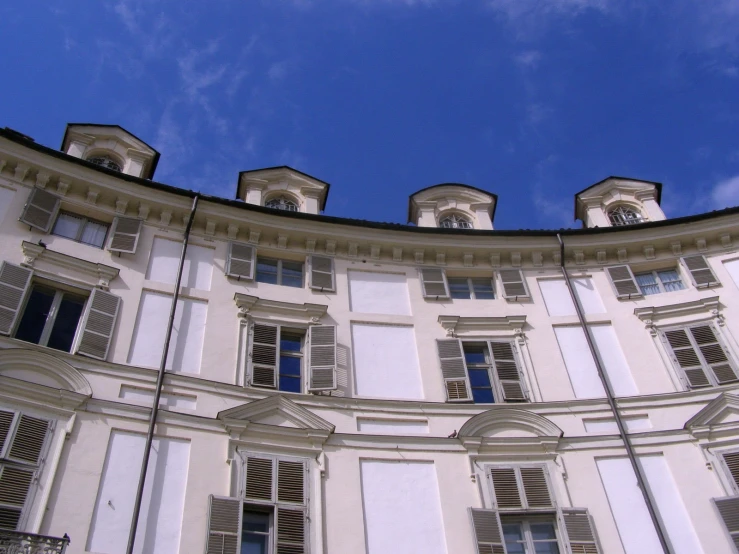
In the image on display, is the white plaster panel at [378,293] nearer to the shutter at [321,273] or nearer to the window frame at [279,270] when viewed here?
the shutter at [321,273]

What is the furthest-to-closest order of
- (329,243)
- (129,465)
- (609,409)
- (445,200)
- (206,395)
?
(445,200), (329,243), (609,409), (206,395), (129,465)

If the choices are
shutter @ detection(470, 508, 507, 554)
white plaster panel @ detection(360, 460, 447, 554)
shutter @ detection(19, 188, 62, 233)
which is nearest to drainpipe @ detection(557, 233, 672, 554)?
shutter @ detection(470, 508, 507, 554)

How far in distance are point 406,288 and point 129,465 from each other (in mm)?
7597

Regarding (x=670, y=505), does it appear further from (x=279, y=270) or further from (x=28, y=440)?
(x=28, y=440)

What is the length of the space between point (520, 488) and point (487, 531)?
120cm

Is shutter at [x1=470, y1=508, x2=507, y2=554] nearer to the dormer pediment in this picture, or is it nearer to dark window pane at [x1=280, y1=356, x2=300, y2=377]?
dark window pane at [x1=280, y1=356, x2=300, y2=377]

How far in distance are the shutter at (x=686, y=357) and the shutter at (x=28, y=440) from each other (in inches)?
477

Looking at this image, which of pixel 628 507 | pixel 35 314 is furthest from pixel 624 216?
pixel 35 314

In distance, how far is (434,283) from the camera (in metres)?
18.0

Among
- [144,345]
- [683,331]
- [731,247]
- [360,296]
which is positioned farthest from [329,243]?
[731,247]

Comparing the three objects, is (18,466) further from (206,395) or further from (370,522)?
(370,522)

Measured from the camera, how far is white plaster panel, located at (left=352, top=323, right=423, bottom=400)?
50.5 ft

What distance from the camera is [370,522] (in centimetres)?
1302

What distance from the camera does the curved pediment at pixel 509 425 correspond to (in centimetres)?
1465
